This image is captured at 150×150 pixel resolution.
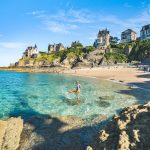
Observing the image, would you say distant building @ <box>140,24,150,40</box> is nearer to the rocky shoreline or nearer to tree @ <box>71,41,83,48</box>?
tree @ <box>71,41,83,48</box>

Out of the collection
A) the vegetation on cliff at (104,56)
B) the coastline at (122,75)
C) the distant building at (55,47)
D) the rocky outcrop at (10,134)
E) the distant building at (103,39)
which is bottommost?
the rocky outcrop at (10,134)

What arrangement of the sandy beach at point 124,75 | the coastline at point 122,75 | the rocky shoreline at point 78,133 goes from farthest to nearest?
the sandy beach at point 124,75 → the coastline at point 122,75 → the rocky shoreline at point 78,133

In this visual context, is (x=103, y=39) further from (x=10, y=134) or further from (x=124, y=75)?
(x=10, y=134)

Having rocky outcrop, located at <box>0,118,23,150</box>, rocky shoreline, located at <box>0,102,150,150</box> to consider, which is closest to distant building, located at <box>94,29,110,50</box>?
rocky shoreline, located at <box>0,102,150,150</box>

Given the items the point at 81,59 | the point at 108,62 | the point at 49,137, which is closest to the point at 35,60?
the point at 81,59

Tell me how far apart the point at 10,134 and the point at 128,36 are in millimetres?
137261

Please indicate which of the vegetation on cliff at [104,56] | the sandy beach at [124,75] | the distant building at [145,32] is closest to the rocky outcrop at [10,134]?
the sandy beach at [124,75]

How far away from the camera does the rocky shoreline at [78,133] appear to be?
7645 millimetres

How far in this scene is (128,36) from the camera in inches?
5640

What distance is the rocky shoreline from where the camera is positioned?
301 inches

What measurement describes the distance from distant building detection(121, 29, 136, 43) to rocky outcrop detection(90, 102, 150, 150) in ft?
448

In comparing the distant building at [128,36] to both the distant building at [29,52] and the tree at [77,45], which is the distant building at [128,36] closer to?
the tree at [77,45]

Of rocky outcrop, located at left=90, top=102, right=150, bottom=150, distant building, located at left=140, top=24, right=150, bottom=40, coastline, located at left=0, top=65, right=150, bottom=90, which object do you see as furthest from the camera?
distant building, located at left=140, top=24, right=150, bottom=40

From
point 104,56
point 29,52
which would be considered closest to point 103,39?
point 104,56
